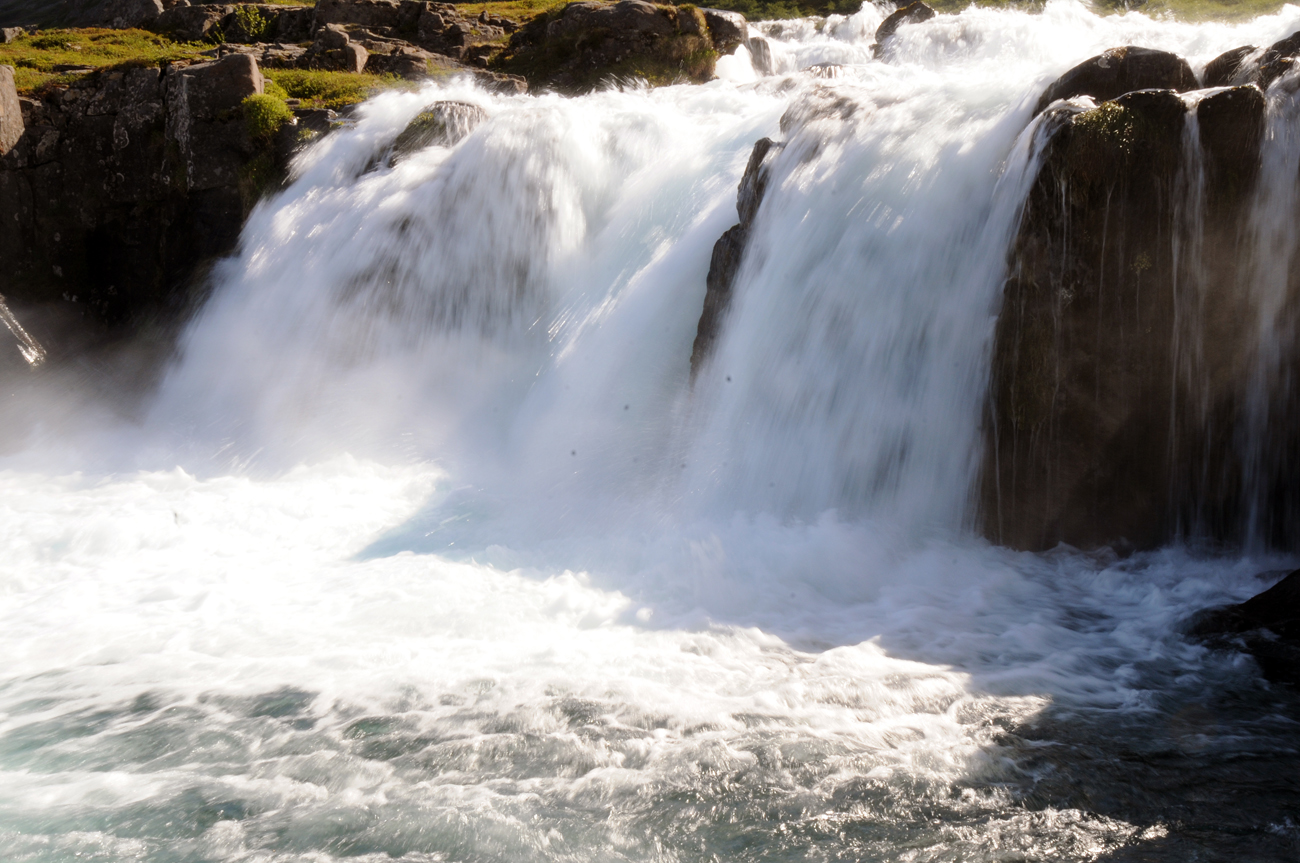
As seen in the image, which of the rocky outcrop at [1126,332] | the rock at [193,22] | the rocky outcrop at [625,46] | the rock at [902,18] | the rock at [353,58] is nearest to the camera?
the rocky outcrop at [1126,332]

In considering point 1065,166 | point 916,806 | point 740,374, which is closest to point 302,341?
point 740,374

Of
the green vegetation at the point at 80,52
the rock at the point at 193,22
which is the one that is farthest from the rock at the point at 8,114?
the rock at the point at 193,22

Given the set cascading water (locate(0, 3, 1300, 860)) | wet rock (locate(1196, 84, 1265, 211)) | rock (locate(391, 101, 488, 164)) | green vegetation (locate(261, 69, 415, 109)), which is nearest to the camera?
cascading water (locate(0, 3, 1300, 860))

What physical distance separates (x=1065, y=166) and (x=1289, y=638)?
3.10 meters

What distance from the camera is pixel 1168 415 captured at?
19.4ft

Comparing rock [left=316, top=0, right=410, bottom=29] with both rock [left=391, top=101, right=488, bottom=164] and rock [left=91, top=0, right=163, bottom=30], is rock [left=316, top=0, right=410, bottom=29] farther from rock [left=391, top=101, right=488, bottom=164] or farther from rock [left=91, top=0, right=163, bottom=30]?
rock [left=391, top=101, right=488, bottom=164]

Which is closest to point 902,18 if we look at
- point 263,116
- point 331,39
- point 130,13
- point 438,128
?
point 438,128

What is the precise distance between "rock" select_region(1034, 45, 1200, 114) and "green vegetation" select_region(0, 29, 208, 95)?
501 inches

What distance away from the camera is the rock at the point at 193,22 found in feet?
62.7

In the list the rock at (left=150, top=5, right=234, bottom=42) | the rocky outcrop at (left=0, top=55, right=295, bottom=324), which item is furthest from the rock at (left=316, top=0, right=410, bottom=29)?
the rocky outcrop at (left=0, top=55, right=295, bottom=324)

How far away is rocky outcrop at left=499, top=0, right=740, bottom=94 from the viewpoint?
1694 cm

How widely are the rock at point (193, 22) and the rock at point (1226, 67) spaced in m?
19.2

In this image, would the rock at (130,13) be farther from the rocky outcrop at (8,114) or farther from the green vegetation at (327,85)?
the rocky outcrop at (8,114)

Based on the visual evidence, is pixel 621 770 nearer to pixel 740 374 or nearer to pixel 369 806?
pixel 369 806
